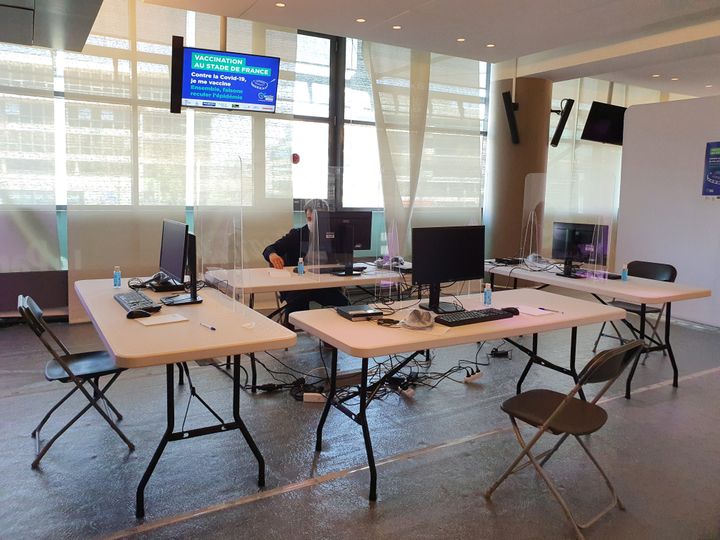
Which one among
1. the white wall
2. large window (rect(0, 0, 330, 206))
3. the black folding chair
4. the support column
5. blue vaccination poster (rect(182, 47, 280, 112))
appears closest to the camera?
the black folding chair

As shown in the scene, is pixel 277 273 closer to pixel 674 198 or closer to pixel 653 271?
pixel 653 271

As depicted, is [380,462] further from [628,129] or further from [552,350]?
[628,129]

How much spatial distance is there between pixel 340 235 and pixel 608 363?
2.73m

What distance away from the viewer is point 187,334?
102 inches

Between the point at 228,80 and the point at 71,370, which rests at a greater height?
the point at 228,80

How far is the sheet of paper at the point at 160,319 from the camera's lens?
2.79m

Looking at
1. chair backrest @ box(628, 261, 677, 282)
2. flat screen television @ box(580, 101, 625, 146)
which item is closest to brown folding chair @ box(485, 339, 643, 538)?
chair backrest @ box(628, 261, 677, 282)

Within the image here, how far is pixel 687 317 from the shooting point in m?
6.57

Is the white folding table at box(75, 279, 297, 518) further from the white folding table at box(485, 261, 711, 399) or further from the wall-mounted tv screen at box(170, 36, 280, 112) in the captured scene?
the white folding table at box(485, 261, 711, 399)

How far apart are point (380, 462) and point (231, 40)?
4.90 m

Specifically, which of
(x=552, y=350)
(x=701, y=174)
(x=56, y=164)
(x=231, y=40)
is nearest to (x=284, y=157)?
(x=231, y=40)

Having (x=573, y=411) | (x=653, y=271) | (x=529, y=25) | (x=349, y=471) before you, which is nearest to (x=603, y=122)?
(x=529, y=25)

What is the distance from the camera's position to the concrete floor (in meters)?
2.45

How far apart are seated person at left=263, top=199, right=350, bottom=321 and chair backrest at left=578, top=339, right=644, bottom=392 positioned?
9.25 feet
